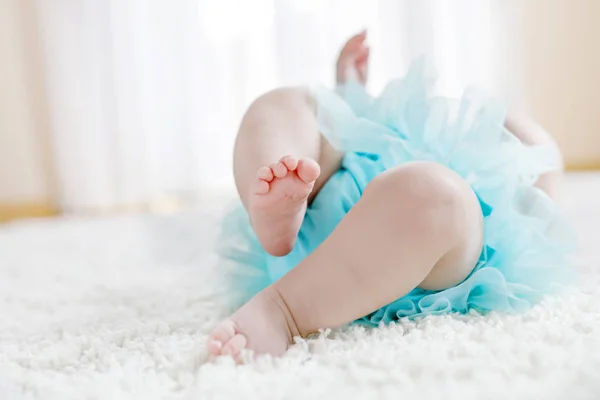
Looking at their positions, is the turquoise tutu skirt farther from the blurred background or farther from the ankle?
the blurred background

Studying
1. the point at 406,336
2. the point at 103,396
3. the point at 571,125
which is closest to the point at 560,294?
the point at 406,336

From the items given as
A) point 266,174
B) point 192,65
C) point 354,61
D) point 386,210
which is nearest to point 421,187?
point 386,210

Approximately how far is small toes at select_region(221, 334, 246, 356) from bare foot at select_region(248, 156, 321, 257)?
12 cm

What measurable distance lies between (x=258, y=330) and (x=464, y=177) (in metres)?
0.29

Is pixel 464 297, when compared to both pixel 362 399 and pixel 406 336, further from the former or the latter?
pixel 362 399

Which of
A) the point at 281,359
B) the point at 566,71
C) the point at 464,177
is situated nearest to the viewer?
the point at 281,359

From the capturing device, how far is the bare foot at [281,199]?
594 mm

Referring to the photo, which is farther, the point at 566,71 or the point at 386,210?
the point at 566,71

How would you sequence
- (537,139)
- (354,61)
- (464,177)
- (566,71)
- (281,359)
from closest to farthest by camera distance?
(281,359) → (464,177) → (537,139) → (354,61) → (566,71)

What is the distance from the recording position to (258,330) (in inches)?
23.0

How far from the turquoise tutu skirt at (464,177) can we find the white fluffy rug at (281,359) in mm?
38

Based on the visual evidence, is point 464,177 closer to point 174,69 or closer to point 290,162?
point 290,162

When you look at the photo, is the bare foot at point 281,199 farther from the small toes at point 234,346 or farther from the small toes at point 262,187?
the small toes at point 234,346

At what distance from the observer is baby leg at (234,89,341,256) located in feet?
1.98
